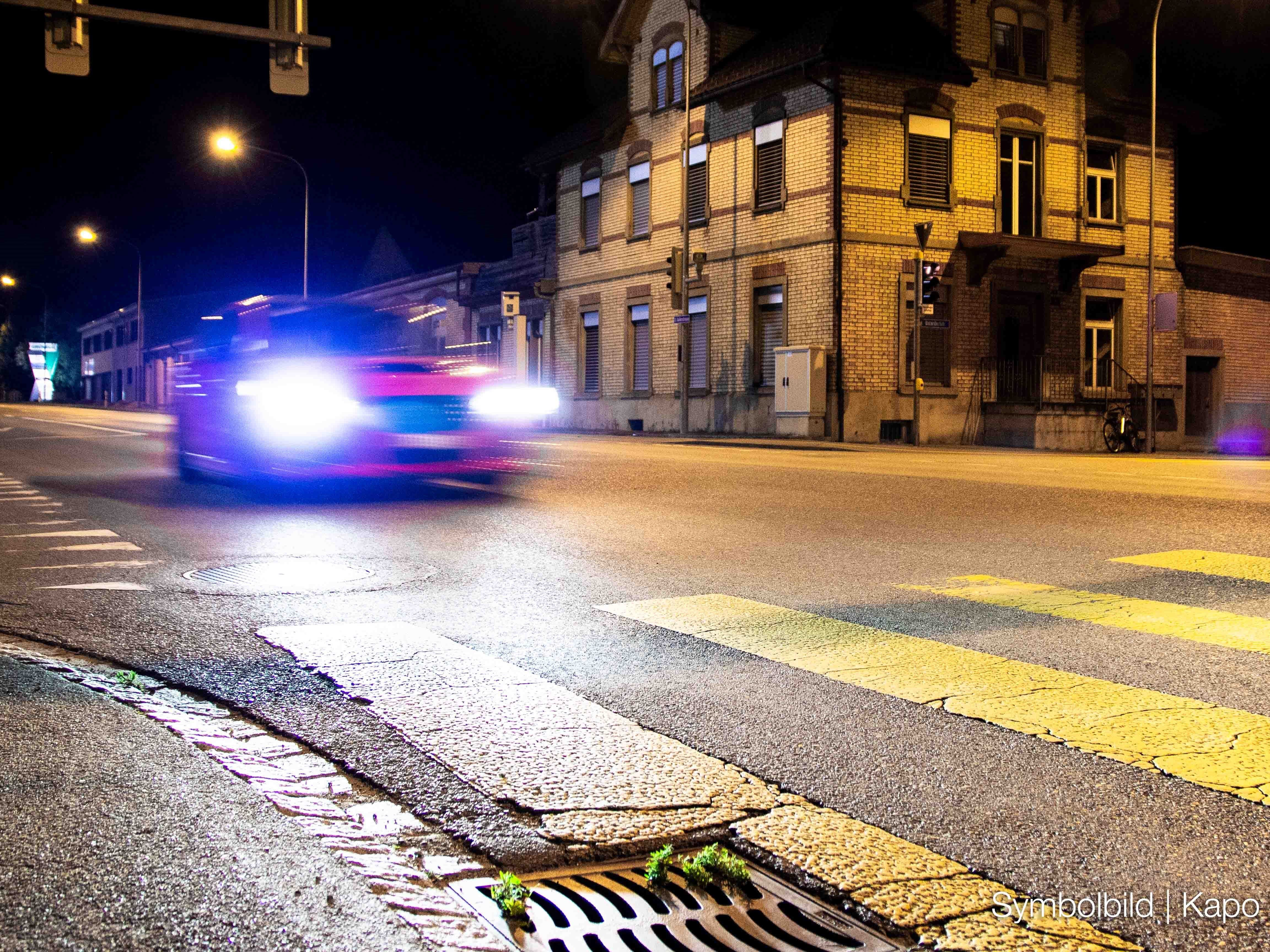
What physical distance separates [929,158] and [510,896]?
1166 inches

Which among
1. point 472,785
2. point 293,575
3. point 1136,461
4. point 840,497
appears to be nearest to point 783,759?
point 472,785

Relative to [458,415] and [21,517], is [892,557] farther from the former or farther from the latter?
[21,517]

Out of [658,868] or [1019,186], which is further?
[1019,186]

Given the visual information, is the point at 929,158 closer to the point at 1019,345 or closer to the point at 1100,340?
the point at 1019,345

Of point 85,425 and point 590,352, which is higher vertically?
point 590,352

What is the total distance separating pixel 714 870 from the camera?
298cm

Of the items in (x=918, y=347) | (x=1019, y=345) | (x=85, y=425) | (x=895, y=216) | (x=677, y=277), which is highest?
(x=895, y=216)

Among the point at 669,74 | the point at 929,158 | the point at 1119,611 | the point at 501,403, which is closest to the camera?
the point at 1119,611

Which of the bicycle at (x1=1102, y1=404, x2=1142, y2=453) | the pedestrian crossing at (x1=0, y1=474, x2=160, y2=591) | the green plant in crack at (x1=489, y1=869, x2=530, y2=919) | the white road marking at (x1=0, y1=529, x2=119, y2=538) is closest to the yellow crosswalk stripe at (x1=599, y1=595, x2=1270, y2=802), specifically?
the green plant in crack at (x1=489, y1=869, x2=530, y2=919)

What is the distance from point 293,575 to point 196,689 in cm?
293

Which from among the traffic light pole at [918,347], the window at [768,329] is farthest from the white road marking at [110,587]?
the window at [768,329]

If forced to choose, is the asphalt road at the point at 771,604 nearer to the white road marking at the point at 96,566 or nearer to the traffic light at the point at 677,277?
the white road marking at the point at 96,566

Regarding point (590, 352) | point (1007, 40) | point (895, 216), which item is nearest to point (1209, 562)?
point (895, 216)

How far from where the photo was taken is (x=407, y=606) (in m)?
6.56
